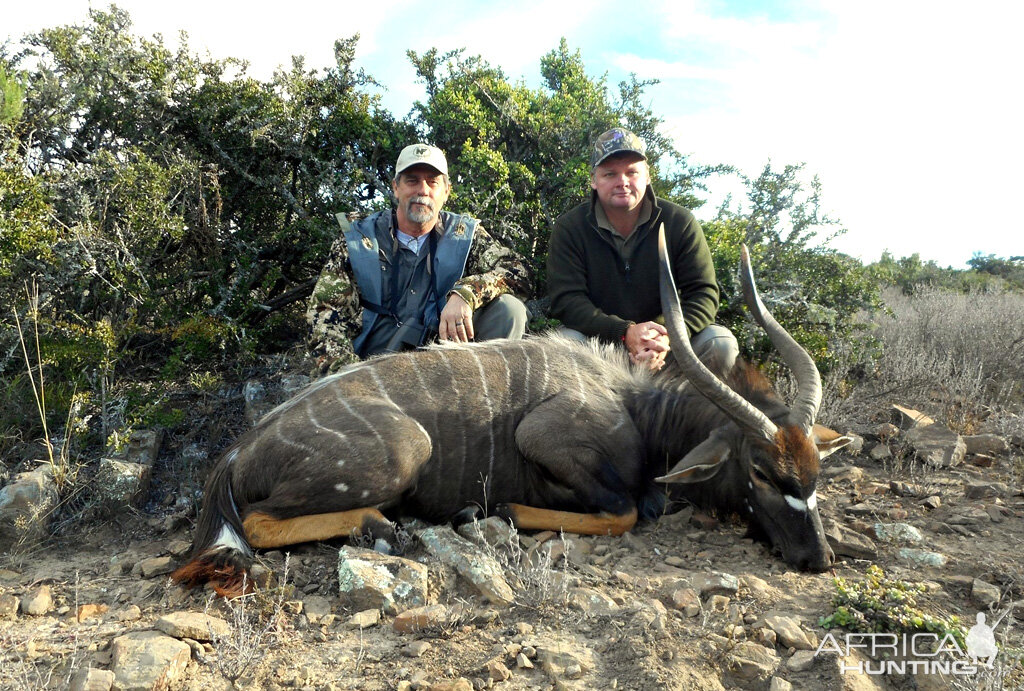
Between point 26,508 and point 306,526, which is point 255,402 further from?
point 306,526

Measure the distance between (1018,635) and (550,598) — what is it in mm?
1538

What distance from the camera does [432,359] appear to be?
3.58m

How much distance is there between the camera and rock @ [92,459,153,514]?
357 centimetres

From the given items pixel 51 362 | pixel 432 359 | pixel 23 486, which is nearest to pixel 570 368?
pixel 432 359

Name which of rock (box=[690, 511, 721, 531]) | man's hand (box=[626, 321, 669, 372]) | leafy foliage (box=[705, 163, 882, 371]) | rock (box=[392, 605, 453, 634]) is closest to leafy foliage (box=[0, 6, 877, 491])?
leafy foliage (box=[705, 163, 882, 371])

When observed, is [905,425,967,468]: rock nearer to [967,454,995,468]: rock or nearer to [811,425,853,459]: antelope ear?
[967,454,995,468]: rock

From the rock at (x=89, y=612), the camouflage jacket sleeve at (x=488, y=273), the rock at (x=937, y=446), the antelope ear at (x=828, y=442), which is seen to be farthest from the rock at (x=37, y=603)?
the rock at (x=937, y=446)

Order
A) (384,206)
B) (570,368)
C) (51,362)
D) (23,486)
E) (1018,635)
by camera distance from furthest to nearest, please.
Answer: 1. (384,206)
2. (51,362)
3. (570,368)
4. (23,486)
5. (1018,635)

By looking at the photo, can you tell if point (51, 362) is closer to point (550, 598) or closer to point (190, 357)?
point (190, 357)

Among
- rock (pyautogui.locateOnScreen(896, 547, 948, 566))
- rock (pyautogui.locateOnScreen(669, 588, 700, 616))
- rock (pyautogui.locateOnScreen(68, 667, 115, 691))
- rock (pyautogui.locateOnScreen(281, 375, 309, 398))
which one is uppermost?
rock (pyautogui.locateOnScreen(281, 375, 309, 398))

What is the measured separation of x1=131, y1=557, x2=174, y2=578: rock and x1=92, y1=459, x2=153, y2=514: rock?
2.32ft

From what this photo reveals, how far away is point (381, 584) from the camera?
8.09 ft

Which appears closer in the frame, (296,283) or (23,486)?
(23,486)

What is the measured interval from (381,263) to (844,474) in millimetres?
2954
